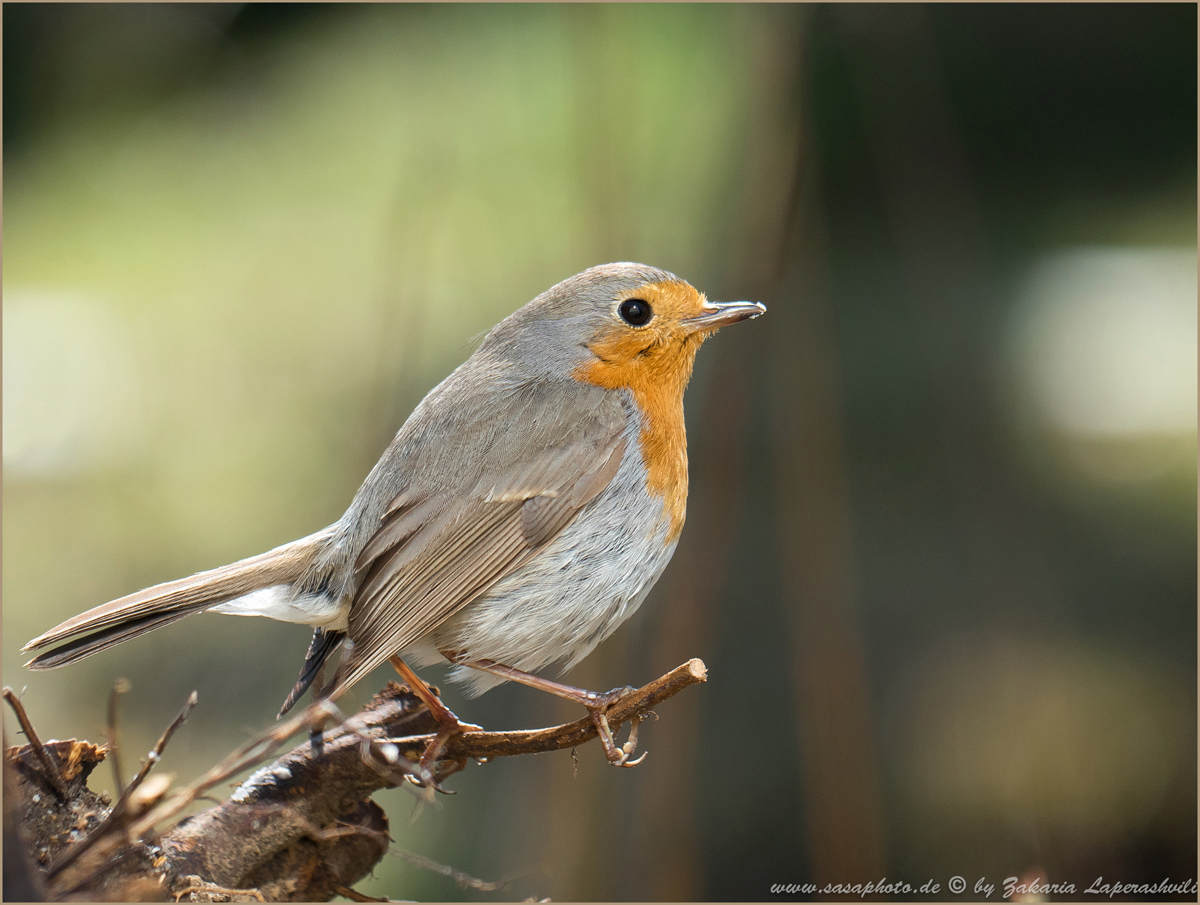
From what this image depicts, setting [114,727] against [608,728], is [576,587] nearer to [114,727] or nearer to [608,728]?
[608,728]

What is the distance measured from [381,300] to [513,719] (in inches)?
82.1

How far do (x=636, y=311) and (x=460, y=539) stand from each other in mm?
800

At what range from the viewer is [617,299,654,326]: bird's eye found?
8.22 feet

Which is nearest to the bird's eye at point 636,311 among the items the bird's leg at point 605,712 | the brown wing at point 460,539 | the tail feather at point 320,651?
the brown wing at point 460,539

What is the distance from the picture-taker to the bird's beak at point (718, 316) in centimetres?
245

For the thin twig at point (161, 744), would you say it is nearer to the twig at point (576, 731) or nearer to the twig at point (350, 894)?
the twig at point (576, 731)

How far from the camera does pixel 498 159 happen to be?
4656 mm

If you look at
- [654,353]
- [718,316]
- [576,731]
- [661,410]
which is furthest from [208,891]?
[718,316]

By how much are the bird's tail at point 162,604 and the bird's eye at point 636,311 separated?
3.40ft

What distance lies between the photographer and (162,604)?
2170 mm

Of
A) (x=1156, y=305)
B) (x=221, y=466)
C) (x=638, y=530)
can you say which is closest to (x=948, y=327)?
(x=1156, y=305)

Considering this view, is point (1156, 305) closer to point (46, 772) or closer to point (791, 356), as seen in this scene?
point (791, 356)

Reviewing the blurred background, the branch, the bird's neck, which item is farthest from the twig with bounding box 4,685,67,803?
the blurred background

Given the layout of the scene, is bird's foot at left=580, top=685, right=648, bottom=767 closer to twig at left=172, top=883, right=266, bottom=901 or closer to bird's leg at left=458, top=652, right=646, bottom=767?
bird's leg at left=458, top=652, right=646, bottom=767
